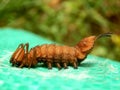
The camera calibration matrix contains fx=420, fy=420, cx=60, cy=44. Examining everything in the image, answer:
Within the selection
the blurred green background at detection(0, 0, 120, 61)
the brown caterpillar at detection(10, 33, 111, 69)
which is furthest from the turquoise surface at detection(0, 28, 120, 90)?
the blurred green background at detection(0, 0, 120, 61)

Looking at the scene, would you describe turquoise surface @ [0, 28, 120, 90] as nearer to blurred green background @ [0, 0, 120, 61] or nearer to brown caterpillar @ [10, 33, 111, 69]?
brown caterpillar @ [10, 33, 111, 69]

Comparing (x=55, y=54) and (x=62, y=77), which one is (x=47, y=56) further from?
(x=62, y=77)

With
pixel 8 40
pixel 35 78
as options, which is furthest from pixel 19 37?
pixel 35 78

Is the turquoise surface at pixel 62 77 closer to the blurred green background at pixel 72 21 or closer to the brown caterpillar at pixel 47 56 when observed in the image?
the brown caterpillar at pixel 47 56

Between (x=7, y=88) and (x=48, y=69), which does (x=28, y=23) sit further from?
(x=7, y=88)

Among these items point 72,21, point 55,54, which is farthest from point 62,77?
point 72,21

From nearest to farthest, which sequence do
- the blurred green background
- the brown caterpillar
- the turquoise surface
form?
the turquoise surface
the brown caterpillar
the blurred green background

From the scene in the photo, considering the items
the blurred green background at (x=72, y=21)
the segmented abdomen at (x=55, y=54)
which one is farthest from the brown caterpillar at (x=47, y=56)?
the blurred green background at (x=72, y=21)
